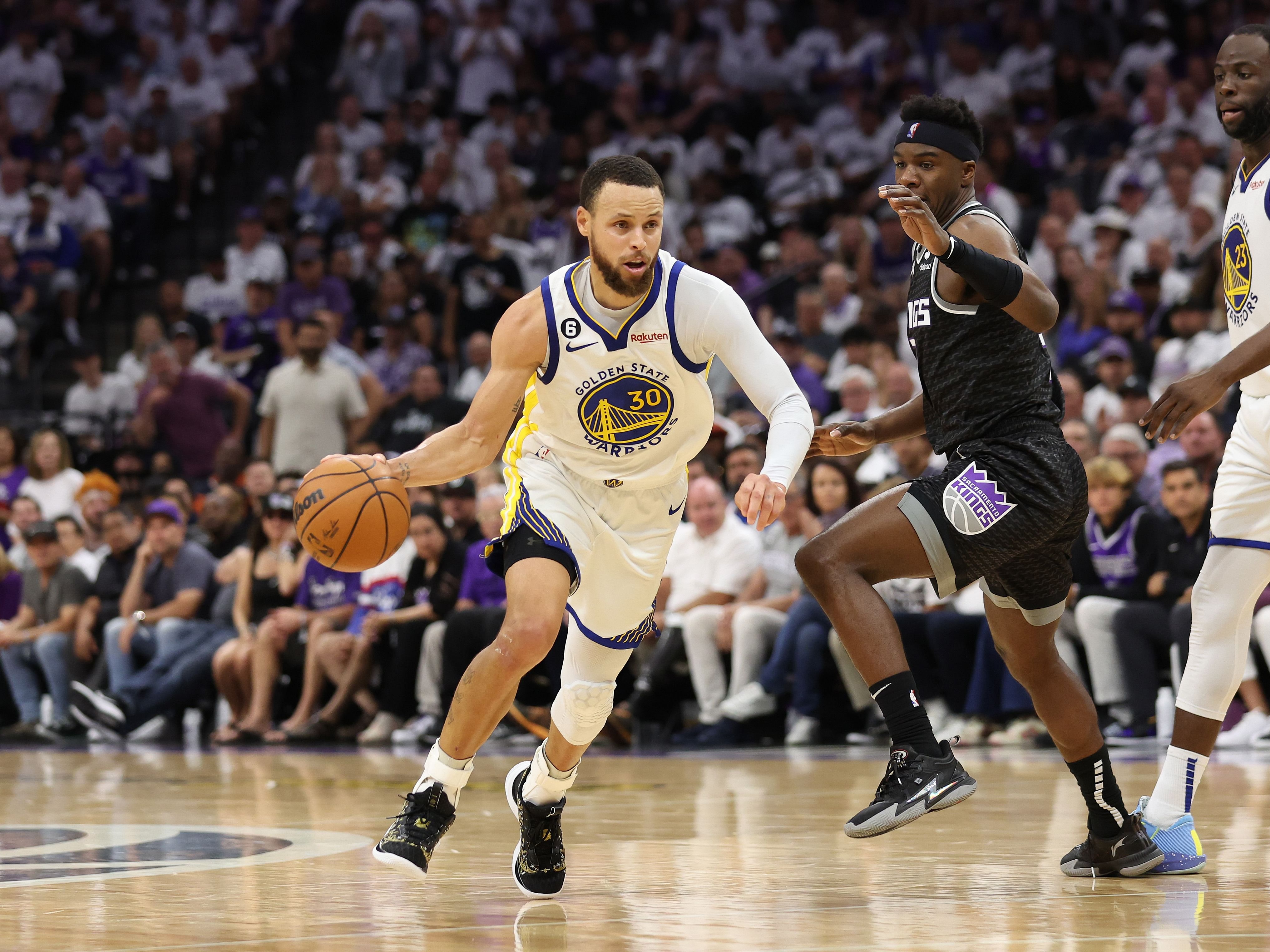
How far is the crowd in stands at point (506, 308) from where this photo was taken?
Answer: 10.5 metres

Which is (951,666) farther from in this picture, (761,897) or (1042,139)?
(1042,139)

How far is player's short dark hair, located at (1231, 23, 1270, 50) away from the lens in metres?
4.76

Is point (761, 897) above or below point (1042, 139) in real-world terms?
below

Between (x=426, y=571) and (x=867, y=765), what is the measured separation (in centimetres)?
388

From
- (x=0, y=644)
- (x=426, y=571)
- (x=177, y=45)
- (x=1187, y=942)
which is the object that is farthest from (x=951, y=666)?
(x=177, y=45)

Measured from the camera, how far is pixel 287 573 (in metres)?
12.0

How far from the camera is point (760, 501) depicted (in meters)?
4.21

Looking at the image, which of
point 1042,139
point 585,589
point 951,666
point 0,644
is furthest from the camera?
point 1042,139

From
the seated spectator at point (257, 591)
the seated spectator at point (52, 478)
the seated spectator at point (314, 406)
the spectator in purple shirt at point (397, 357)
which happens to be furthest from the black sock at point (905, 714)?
the seated spectator at point (52, 478)

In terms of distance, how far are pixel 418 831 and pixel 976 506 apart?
1741mm

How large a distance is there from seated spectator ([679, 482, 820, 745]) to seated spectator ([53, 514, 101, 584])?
5077mm

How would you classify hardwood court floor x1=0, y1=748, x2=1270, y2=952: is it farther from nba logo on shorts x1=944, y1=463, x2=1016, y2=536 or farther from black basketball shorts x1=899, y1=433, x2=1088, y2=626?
nba logo on shorts x1=944, y1=463, x2=1016, y2=536

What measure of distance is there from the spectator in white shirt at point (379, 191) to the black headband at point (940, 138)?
1287 cm

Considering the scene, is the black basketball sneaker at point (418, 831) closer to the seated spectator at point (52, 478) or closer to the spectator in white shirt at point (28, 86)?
the seated spectator at point (52, 478)
